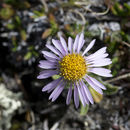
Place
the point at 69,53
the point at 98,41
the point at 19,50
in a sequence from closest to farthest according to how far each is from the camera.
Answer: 1. the point at 69,53
2. the point at 98,41
3. the point at 19,50

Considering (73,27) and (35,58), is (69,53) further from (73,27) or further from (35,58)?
(35,58)

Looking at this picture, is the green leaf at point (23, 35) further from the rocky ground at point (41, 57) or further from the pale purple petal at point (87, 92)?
the pale purple petal at point (87, 92)

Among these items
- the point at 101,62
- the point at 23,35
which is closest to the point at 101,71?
the point at 101,62

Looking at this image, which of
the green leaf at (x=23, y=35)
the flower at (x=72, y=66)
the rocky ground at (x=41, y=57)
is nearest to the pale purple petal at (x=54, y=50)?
the flower at (x=72, y=66)

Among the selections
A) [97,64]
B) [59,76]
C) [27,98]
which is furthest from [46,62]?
[27,98]

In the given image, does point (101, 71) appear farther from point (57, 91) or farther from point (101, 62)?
point (57, 91)

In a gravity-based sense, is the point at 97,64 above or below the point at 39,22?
below

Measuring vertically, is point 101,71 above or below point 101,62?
below

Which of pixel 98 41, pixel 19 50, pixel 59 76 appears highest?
pixel 19 50
